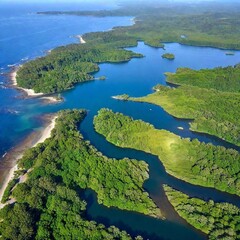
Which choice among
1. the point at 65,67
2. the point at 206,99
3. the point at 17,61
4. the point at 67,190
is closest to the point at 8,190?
the point at 67,190

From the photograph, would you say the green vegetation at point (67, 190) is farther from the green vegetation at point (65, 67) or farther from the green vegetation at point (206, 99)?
the green vegetation at point (65, 67)

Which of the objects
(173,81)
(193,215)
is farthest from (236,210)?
(173,81)

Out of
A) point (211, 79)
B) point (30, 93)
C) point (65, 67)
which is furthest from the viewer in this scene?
point (65, 67)

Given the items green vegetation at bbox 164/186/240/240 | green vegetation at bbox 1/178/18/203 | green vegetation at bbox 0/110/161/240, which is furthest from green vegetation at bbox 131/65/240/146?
green vegetation at bbox 1/178/18/203

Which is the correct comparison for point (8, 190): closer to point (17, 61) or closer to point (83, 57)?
point (17, 61)

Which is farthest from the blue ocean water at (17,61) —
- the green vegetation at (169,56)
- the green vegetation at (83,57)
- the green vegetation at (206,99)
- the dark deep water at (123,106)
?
the green vegetation at (169,56)

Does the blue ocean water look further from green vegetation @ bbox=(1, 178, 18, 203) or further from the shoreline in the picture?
green vegetation @ bbox=(1, 178, 18, 203)
